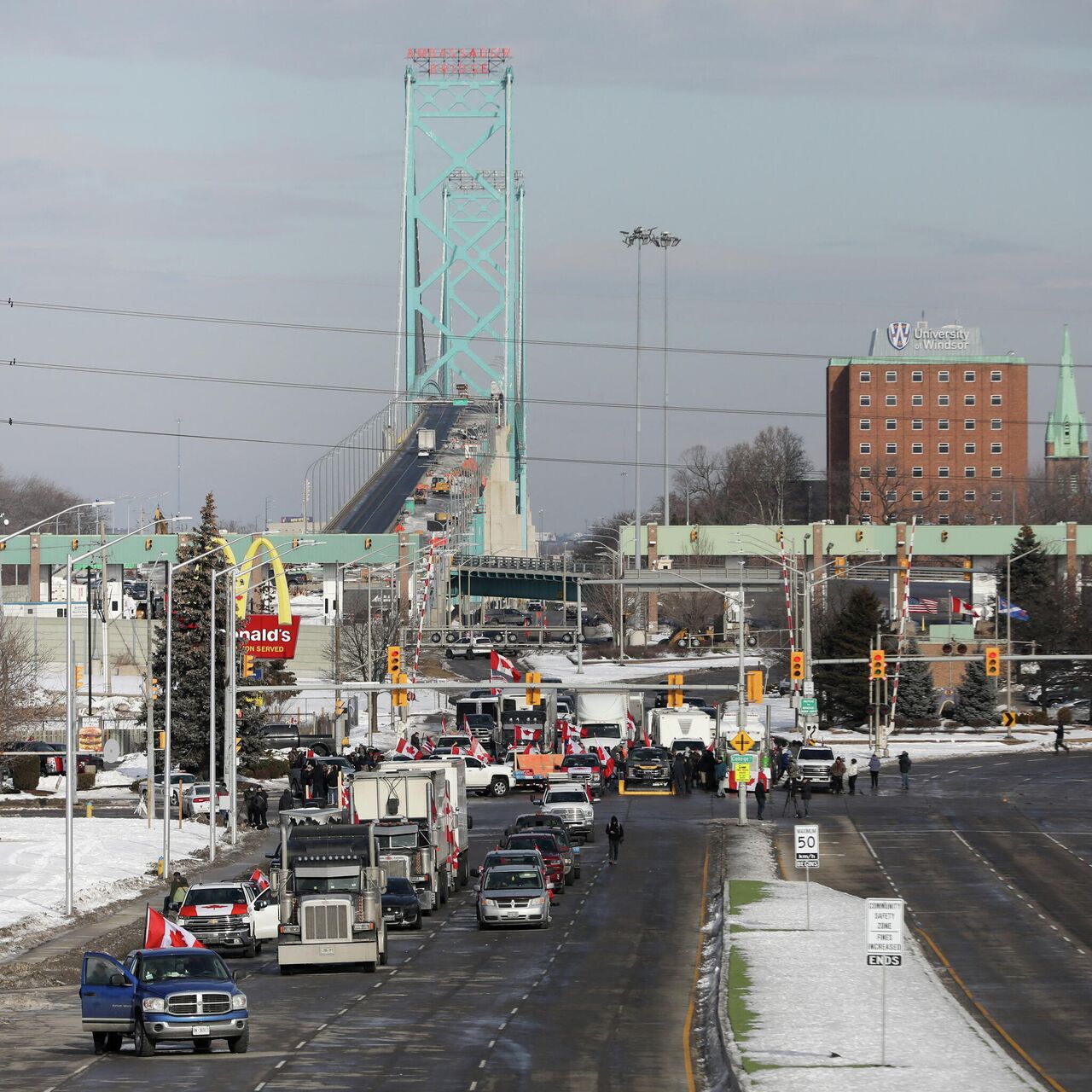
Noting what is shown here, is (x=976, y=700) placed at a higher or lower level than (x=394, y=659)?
lower

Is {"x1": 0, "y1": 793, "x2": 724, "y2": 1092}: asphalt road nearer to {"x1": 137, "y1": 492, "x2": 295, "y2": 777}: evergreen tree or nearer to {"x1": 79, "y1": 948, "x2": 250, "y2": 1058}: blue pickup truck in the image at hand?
{"x1": 79, "y1": 948, "x2": 250, "y2": 1058}: blue pickup truck

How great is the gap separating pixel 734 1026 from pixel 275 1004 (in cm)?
817

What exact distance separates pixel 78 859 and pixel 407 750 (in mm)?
27931

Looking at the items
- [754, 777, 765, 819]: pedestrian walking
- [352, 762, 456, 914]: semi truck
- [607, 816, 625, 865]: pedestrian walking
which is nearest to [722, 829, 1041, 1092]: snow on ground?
[352, 762, 456, 914]: semi truck

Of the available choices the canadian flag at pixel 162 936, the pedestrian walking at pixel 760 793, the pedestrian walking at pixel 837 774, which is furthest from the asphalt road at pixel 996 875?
the canadian flag at pixel 162 936

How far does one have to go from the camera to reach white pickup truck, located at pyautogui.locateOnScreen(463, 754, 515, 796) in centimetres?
7531

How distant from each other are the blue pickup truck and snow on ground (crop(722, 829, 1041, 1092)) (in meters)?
6.81

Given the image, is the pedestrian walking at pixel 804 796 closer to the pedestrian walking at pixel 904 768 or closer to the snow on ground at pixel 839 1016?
the pedestrian walking at pixel 904 768

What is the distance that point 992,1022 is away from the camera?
92.5 ft

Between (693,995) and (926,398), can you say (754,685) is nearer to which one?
(693,995)

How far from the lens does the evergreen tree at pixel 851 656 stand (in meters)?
99.8

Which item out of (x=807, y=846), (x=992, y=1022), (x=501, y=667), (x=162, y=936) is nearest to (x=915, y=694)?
(x=501, y=667)

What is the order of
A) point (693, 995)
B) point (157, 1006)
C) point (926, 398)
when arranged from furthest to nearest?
point (926, 398) < point (693, 995) < point (157, 1006)

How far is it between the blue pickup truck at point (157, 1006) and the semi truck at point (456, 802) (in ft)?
60.2
